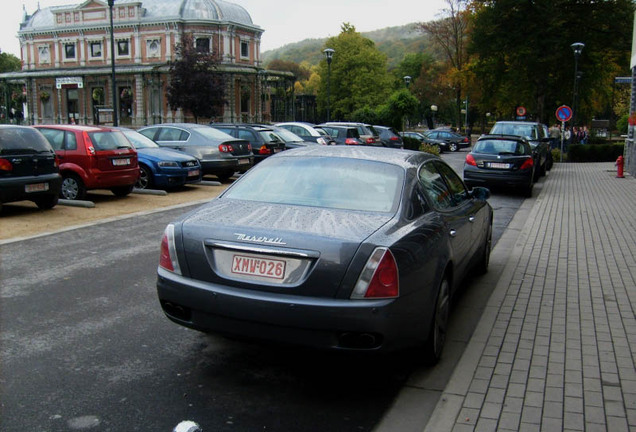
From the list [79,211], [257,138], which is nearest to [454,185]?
[79,211]

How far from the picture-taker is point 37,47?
242 ft

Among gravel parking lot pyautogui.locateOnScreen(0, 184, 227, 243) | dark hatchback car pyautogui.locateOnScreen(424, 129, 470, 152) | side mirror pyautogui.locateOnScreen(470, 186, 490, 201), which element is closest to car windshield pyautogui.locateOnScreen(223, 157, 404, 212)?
side mirror pyautogui.locateOnScreen(470, 186, 490, 201)

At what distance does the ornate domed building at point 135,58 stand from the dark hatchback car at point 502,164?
160ft

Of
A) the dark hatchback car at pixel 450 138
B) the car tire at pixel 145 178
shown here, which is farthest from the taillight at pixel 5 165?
the dark hatchback car at pixel 450 138

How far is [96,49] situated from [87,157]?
210 ft

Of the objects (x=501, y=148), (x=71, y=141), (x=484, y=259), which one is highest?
(x=71, y=141)

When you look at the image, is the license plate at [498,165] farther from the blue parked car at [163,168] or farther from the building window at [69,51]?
the building window at [69,51]

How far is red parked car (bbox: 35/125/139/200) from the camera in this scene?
485 inches

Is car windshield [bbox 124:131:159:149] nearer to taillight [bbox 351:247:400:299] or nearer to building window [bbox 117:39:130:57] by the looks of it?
taillight [bbox 351:247:400:299]

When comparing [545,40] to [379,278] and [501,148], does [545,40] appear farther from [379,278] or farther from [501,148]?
[379,278]

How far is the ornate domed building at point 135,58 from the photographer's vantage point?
66.1m

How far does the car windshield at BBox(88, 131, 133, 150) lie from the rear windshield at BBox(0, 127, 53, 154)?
1.72m

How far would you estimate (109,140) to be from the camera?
12.7m

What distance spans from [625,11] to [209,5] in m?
44.9
